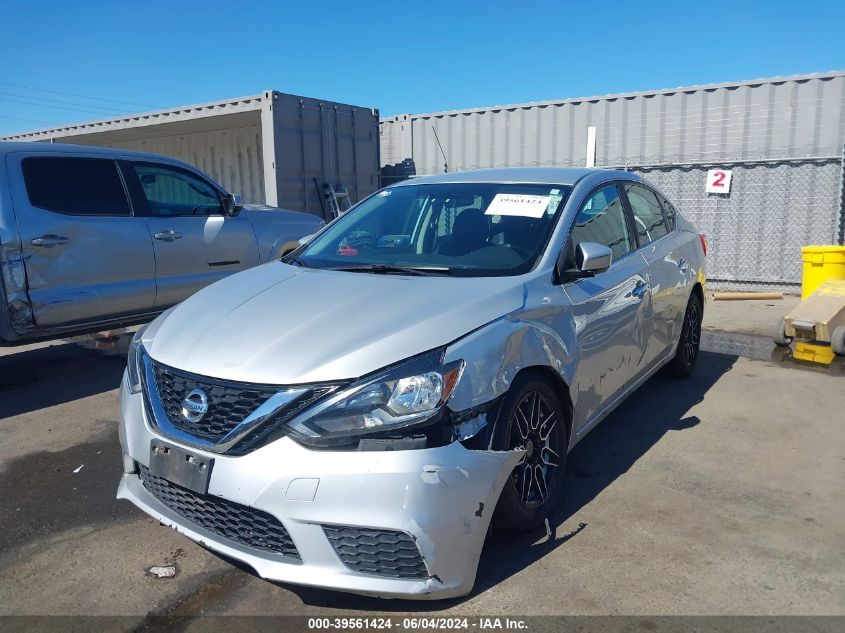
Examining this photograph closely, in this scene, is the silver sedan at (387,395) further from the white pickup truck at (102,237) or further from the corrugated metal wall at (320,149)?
the corrugated metal wall at (320,149)

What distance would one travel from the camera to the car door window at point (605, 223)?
11.9 ft

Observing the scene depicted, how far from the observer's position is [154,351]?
281cm

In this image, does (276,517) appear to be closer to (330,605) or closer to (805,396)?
(330,605)

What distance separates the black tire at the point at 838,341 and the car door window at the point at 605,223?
3.08 meters

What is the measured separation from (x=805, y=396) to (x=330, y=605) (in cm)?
429

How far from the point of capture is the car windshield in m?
3.33

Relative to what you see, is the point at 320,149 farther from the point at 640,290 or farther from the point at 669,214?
the point at 640,290

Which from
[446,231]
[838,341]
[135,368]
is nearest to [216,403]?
[135,368]

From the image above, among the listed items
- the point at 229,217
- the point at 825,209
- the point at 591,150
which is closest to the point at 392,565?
the point at 229,217

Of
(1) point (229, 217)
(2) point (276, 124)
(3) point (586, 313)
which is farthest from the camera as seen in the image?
(2) point (276, 124)

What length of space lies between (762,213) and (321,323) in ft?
29.5

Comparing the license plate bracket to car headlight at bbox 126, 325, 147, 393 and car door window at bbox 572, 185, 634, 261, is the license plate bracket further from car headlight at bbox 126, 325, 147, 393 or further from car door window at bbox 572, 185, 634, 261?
car door window at bbox 572, 185, 634, 261

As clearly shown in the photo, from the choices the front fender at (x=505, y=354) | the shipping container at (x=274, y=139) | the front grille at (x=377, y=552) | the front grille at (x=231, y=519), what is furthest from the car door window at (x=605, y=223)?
the shipping container at (x=274, y=139)

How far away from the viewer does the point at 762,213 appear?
9.67 metres
